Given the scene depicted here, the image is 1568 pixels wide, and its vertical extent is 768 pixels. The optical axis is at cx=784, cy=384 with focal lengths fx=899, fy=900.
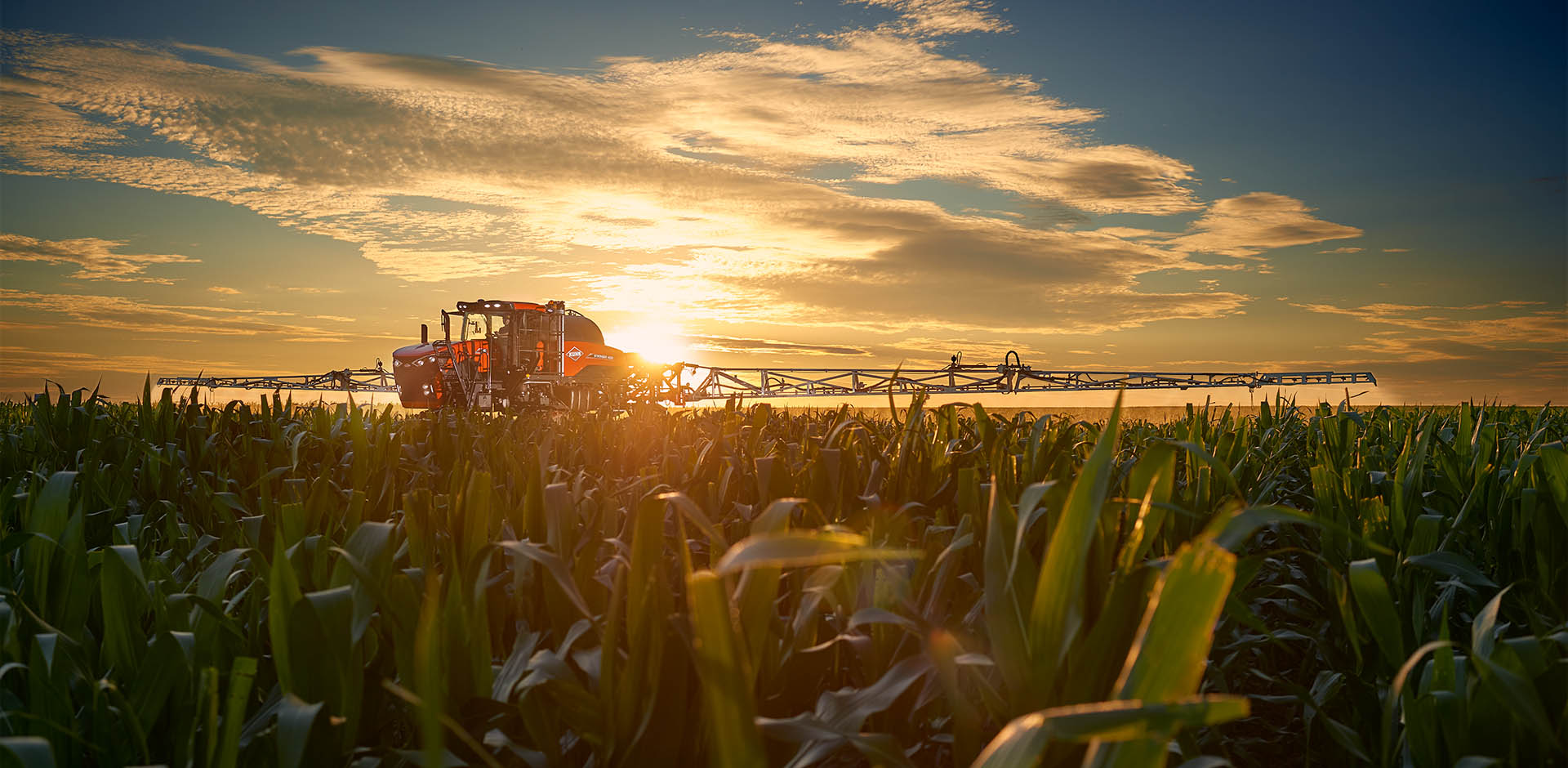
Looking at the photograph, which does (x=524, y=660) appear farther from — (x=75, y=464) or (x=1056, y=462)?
(x=75, y=464)

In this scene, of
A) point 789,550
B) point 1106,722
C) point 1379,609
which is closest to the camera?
point 1106,722

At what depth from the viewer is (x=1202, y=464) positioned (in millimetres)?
2672

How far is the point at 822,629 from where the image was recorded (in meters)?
2.04

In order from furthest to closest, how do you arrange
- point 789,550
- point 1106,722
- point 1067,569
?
point 1067,569 → point 789,550 → point 1106,722

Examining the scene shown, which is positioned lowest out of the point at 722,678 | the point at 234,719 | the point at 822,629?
the point at 822,629

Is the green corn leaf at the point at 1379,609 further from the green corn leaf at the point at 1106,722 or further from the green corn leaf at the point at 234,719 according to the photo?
the green corn leaf at the point at 234,719

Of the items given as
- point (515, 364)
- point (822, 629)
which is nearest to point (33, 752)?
point (822, 629)

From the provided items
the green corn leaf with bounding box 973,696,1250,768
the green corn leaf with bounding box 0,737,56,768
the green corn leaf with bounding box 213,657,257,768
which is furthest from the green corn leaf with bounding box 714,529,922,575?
the green corn leaf with bounding box 0,737,56,768

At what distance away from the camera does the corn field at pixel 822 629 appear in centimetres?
104

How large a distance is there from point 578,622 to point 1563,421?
925cm

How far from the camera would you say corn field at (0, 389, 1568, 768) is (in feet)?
3.41

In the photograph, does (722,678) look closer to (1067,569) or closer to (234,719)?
(1067,569)

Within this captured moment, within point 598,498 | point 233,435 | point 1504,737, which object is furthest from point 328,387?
point 1504,737

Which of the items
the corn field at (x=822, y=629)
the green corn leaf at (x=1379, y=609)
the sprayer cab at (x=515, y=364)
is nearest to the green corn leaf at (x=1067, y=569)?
the corn field at (x=822, y=629)
